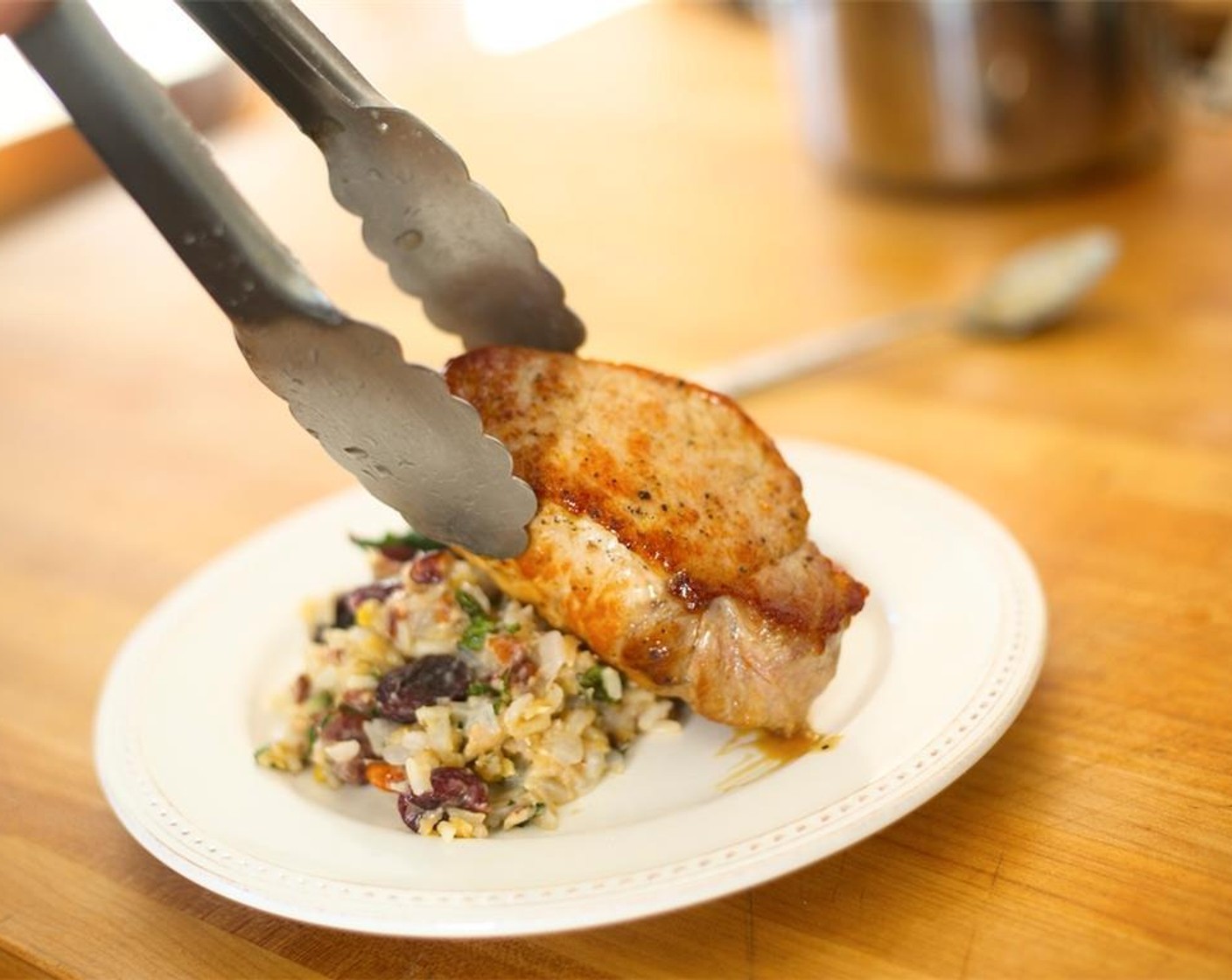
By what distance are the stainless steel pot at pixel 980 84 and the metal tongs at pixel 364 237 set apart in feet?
5.12

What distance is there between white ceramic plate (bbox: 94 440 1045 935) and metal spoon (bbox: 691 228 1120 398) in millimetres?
599

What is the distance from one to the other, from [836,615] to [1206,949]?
1.57 feet

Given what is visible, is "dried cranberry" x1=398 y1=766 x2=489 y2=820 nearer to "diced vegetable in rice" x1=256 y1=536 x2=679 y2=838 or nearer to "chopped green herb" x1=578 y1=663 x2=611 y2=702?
"diced vegetable in rice" x1=256 y1=536 x2=679 y2=838

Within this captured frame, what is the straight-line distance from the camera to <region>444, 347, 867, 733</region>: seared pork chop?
154 centimetres

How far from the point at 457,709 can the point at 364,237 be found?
53 cm

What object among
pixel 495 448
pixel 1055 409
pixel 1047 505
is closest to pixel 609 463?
pixel 495 448

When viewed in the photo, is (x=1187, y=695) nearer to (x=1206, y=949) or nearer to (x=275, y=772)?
(x=1206, y=949)

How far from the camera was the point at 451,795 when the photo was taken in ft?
5.05

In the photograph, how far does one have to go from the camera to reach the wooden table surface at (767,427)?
4.69ft

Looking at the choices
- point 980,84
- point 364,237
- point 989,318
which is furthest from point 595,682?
point 980,84

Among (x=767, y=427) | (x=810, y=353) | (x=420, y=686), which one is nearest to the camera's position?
(x=420, y=686)

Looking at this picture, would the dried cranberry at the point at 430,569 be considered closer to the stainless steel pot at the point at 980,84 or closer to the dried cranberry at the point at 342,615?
the dried cranberry at the point at 342,615

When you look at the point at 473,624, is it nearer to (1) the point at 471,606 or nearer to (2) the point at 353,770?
(1) the point at 471,606

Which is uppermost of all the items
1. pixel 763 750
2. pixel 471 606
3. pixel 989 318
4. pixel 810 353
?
pixel 471 606
